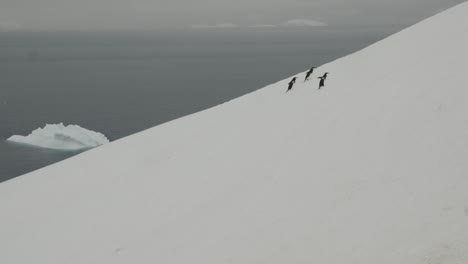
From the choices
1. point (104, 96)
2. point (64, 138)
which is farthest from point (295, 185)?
point (104, 96)

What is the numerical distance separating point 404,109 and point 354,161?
7.49 ft

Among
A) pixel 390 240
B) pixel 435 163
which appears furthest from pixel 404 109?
pixel 390 240

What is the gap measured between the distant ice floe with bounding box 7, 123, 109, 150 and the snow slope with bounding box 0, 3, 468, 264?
139 feet

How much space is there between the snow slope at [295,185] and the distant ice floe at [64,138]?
139ft

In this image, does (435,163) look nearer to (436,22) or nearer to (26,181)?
(436,22)

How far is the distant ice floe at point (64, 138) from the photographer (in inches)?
2281

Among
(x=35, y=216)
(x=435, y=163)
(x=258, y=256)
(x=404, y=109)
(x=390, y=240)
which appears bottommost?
(x=390, y=240)

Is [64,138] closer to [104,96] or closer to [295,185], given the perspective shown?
[104,96]

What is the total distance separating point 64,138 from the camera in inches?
2340

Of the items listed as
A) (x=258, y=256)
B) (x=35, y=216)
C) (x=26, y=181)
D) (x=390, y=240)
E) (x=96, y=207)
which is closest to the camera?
(x=390, y=240)

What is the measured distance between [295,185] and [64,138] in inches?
2215

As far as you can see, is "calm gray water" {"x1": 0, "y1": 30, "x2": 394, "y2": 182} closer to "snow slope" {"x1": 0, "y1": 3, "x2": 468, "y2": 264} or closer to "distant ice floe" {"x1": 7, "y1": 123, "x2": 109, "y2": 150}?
"distant ice floe" {"x1": 7, "y1": 123, "x2": 109, "y2": 150}

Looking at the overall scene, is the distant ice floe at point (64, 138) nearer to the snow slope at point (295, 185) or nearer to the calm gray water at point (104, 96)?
the calm gray water at point (104, 96)

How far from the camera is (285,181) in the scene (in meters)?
9.66
